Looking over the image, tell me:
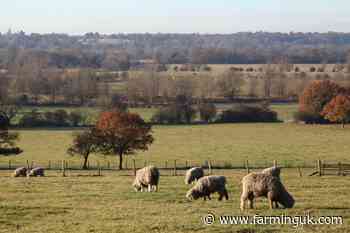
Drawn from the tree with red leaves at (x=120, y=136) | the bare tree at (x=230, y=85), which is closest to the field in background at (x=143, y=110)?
the bare tree at (x=230, y=85)

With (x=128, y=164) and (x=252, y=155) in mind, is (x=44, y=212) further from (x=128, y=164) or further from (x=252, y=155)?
(x=252, y=155)

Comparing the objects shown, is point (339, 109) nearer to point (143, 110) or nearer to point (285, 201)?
point (143, 110)

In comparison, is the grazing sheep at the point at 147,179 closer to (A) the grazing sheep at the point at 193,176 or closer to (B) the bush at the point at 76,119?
(A) the grazing sheep at the point at 193,176

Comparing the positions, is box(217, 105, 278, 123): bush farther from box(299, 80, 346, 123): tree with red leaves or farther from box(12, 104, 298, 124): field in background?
box(299, 80, 346, 123): tree with red leaves

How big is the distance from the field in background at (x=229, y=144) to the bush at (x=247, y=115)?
14.0 ft

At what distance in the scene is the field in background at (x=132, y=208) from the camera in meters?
19.9

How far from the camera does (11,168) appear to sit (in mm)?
52375

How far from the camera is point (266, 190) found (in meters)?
22.6

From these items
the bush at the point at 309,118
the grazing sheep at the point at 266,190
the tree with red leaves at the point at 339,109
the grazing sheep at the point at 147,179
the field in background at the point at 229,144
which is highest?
the grazing sheep at the point at 266,190

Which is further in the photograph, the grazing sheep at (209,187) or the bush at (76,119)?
the bush at (76,119)

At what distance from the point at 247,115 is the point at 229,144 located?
27.8 m

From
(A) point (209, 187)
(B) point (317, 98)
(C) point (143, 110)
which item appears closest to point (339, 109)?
(B) point (317, 98)

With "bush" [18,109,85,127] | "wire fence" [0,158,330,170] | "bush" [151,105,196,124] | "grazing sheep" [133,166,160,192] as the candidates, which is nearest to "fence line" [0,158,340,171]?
"wire fence" [0,158,330,170]

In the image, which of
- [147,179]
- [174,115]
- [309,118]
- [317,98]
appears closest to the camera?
[147,179]
